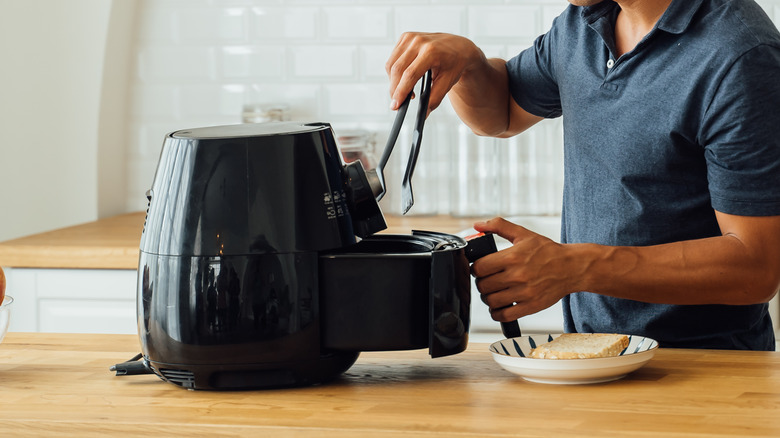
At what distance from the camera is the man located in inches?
46.6

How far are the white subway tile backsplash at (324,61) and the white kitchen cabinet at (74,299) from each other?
909mm

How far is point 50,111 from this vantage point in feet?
9.29

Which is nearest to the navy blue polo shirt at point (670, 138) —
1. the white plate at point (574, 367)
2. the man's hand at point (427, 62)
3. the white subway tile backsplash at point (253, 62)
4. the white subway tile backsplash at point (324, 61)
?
the man's hand at point (427, 62)

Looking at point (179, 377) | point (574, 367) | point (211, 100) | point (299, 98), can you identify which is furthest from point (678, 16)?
point (211, 100)

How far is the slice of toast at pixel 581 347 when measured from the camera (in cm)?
103

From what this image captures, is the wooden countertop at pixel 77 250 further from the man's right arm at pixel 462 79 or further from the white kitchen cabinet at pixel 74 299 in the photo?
the man's right arm at pixel 462 79

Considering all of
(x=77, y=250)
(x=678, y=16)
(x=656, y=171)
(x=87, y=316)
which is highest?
(x=678, y=16)

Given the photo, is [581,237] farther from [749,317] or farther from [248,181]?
[248,181]

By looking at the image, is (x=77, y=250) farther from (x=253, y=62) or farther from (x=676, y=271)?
(x=676, y=271)

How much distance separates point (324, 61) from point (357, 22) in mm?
156

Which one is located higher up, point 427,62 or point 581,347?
point 427,62

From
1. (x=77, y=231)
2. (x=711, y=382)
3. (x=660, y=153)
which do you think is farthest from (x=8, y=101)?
(x=711, y=382)

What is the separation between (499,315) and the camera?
113cm

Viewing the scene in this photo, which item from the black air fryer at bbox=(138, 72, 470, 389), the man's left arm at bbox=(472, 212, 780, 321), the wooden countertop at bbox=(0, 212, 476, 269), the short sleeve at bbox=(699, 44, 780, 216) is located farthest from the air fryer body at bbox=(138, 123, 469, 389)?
the wooden countertop at bbox=(0, 212, 476, 269)
